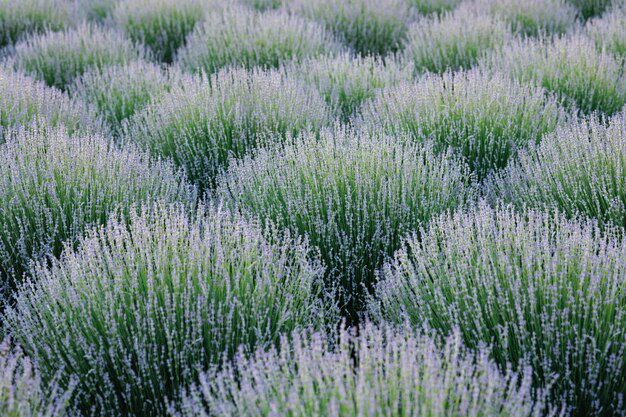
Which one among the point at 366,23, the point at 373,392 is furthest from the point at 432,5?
the point at 373,392

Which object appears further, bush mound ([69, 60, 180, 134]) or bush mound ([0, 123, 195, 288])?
bush mound ([69, 60, 180, 134])

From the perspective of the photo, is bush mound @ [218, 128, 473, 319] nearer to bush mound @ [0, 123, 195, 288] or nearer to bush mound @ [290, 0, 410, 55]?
bush mound @ [0, 123, 195, 288]

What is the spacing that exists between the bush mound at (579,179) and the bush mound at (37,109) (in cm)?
207

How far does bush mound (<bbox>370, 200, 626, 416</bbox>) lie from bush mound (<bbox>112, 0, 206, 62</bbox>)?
4059mm

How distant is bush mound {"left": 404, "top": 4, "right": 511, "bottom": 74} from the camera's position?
4.23 m

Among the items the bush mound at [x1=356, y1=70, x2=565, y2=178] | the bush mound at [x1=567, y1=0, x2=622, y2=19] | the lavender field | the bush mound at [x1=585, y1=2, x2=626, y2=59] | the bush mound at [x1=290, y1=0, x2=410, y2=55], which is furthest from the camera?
the bush mound at [x1=567, y1=0, x2=622, y2=19]

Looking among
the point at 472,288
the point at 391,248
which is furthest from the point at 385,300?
the point at 391,248

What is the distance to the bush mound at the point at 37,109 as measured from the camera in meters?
2.96

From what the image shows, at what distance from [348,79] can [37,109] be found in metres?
1.76

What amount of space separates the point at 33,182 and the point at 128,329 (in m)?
0.94

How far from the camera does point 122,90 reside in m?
3.67

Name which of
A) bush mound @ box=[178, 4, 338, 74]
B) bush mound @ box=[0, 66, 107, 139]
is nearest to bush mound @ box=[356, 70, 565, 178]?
bush mound @ box=[178, 4, 338, 74]

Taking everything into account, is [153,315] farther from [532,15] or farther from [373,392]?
[532,15]

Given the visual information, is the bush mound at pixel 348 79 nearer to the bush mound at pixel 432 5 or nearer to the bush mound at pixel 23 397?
the bush mound at pixel 432 5
